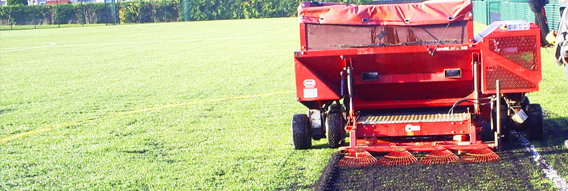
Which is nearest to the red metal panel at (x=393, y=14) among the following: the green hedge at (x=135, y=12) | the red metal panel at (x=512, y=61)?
the red metal panel at (x=512, y=61)

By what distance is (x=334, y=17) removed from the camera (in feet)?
28.3

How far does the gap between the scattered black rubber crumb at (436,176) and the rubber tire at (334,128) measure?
0.78m

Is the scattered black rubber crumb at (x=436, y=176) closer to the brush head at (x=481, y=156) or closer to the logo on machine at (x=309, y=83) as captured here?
the brush head at (x=481, y=156)

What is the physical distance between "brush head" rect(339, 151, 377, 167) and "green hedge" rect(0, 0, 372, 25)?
56464mm

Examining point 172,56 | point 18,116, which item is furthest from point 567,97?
point 172,56

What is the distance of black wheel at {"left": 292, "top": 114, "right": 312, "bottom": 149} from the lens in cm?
866

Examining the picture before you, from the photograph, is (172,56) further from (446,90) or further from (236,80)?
(446,90)

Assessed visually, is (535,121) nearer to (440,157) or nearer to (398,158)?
(440,157)

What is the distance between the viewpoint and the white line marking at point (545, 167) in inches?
260

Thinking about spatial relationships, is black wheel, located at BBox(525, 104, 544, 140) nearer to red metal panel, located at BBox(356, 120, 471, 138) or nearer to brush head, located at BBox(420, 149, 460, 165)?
red metal panel, located at BBox(356, 120, 471, 138)

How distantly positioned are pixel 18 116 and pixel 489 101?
26.5 feet

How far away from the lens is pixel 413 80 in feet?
28.2

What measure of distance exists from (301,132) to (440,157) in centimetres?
165

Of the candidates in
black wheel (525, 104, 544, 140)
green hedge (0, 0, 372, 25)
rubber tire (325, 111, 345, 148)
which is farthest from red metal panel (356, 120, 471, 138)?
green hedge (0, 0, 372, 25)
